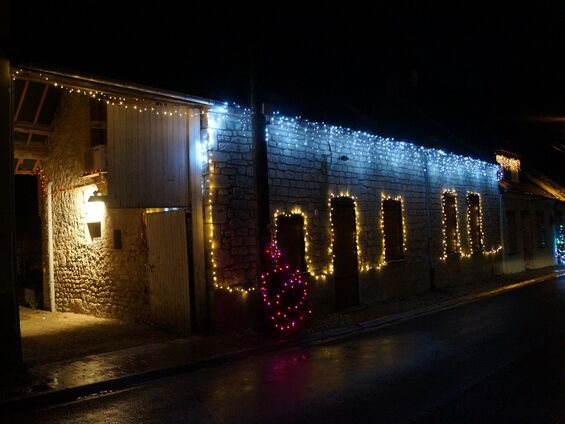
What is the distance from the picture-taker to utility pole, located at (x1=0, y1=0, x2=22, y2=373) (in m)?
7.03

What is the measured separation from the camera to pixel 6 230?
7.24m

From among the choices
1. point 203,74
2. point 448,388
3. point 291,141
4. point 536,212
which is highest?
point 203,74

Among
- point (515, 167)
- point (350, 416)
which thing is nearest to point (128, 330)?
point (350, 416)

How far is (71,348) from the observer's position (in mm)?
8930

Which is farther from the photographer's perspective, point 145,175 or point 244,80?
point 244,80

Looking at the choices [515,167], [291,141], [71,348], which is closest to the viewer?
[71,348]

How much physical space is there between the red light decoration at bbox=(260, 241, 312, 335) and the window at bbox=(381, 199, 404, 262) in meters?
5.36

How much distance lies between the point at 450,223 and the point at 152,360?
43.4 ft

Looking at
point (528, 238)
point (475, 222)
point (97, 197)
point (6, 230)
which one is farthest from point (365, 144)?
point (528, 238)

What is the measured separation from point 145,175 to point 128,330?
3.24 meters

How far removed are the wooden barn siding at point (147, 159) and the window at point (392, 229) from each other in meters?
6.86

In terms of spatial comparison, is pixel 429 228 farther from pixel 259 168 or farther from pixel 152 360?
pixel 152 360

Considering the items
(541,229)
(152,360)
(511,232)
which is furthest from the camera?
(541,229)

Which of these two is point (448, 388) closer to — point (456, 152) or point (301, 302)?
point (301, 302)
